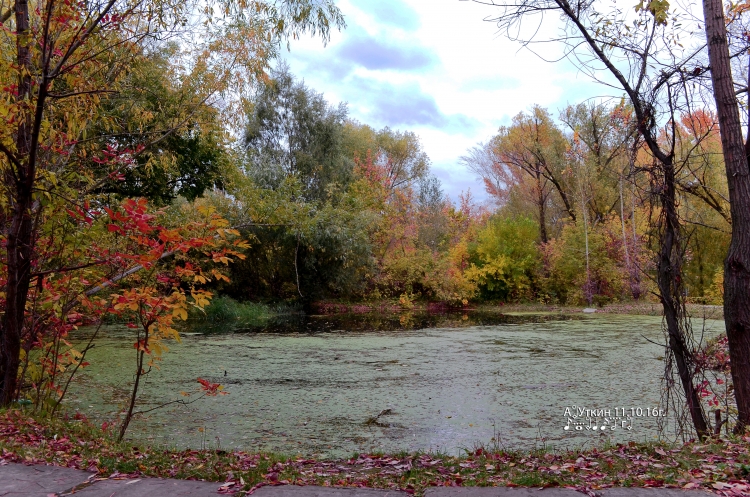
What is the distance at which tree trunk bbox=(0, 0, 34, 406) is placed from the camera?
3.74 meters

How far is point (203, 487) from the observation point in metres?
2.33

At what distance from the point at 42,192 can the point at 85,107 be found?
1376 mm

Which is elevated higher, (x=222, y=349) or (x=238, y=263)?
(x=238, y=263)

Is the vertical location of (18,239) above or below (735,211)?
below

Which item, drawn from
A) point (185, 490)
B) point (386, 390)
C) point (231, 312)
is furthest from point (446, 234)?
point (185, 490)

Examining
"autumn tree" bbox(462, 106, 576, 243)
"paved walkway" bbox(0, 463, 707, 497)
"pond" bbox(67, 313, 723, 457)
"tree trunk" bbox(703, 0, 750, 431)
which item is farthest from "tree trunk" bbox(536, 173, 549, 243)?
"paved walkway" bbox(0, 463, 707, 497)

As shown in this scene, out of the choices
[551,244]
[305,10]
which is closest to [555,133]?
Result: [551,244]

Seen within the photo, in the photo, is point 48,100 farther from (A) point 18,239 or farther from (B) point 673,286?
(B) point 673,286

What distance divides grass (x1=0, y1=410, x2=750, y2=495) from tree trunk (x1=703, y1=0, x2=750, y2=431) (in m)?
0.61

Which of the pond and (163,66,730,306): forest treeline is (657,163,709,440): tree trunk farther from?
(163,66,730,306): forest treeline

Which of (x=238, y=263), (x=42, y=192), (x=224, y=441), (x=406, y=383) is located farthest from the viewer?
(x=238, y=263)

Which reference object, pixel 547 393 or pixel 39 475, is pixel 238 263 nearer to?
pixel 547 393

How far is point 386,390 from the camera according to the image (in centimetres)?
668

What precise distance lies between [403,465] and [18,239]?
3.08 m
